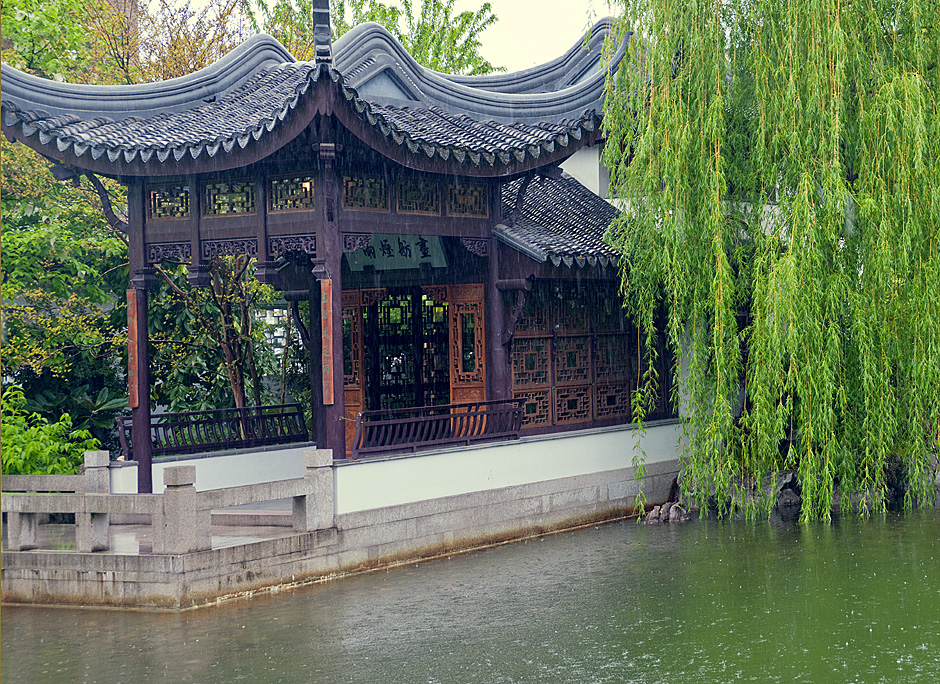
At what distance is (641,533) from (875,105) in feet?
15.7

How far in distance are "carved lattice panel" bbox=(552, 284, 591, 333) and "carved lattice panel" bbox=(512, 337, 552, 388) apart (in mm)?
306

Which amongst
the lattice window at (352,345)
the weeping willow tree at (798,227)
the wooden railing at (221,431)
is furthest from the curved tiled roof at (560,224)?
the wooden railing at (221,431)

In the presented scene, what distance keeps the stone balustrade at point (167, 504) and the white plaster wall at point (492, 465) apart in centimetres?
25

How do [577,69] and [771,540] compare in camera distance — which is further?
[577,69]

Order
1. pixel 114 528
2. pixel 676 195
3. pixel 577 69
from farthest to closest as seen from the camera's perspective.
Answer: pixel 577 69 < pixel 676 195 < pixel 114 528

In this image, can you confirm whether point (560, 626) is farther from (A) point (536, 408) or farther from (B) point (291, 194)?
(A) point (536, 408)

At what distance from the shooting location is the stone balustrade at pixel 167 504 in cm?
940

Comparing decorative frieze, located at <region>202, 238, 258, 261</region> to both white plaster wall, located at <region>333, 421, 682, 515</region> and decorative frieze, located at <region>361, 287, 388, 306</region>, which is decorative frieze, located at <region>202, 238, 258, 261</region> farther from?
decorative frieze, located at <region>361, 287, 388, 306</region>

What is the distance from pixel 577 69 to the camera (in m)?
17.1

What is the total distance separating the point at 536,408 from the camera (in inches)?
530

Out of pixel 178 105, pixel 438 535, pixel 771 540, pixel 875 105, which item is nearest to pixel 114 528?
pixel 438 535

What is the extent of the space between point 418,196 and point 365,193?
76 cm

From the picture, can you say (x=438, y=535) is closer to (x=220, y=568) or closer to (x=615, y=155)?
(x=220, y=568)

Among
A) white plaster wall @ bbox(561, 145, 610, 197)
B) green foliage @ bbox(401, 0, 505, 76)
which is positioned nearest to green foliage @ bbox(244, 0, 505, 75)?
green foliage @ bbox(401, 0, 505, 76)
